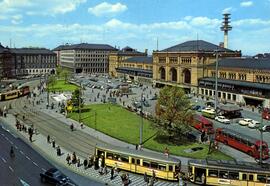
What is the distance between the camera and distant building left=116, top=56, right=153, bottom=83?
16331cm

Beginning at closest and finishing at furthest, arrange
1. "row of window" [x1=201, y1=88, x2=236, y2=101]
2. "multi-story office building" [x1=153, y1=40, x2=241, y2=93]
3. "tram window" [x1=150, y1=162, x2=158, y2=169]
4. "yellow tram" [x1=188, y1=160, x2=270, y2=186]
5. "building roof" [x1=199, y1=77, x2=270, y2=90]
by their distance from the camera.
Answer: "yellow tram" [x1=188, y1=160, x2=270, y2=186], "tram window" [x1=150, y1=162, x2=158, y2=169], "building roof" [x1=199, y1=77, x2=270, y2=90], "row of window" [x1=201, y1=88, x2=236, y2=101], "multi-story office building" [x1=153, y1=40, x2=241, y2=93]

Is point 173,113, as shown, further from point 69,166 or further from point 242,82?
point 242,82

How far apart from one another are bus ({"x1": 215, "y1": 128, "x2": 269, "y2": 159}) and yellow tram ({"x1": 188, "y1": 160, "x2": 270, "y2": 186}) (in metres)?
10.8

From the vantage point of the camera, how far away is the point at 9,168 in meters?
44.3

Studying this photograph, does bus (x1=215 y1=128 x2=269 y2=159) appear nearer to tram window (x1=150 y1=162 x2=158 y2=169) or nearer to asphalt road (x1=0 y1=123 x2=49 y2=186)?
tram window (x1=150 y1=162 x2=158 y2=169)

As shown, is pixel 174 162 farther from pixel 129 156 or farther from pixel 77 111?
pixel 77 111

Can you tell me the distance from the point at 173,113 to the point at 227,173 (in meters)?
18.7

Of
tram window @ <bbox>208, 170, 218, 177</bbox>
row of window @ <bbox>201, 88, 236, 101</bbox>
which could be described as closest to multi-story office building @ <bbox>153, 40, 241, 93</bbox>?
row of window @ <bbox>201, 88, 236, 101</bbox>

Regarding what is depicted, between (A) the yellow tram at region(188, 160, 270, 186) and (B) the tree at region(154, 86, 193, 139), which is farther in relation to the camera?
(B) the tree at region(154, 86, 193, 139)

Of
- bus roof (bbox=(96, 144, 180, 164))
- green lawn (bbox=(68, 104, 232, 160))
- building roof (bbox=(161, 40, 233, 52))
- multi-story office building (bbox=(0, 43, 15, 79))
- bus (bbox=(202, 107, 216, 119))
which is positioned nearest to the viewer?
bus roof (bbox=(96, 144, 180, 164))

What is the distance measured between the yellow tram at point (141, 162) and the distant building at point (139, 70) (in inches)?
4486

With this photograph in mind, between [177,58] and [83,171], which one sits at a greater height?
[177,58]

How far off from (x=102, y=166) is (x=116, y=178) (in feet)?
11.0

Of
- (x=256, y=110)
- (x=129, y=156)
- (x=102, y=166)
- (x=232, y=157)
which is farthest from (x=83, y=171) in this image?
(x=256, y=110)
